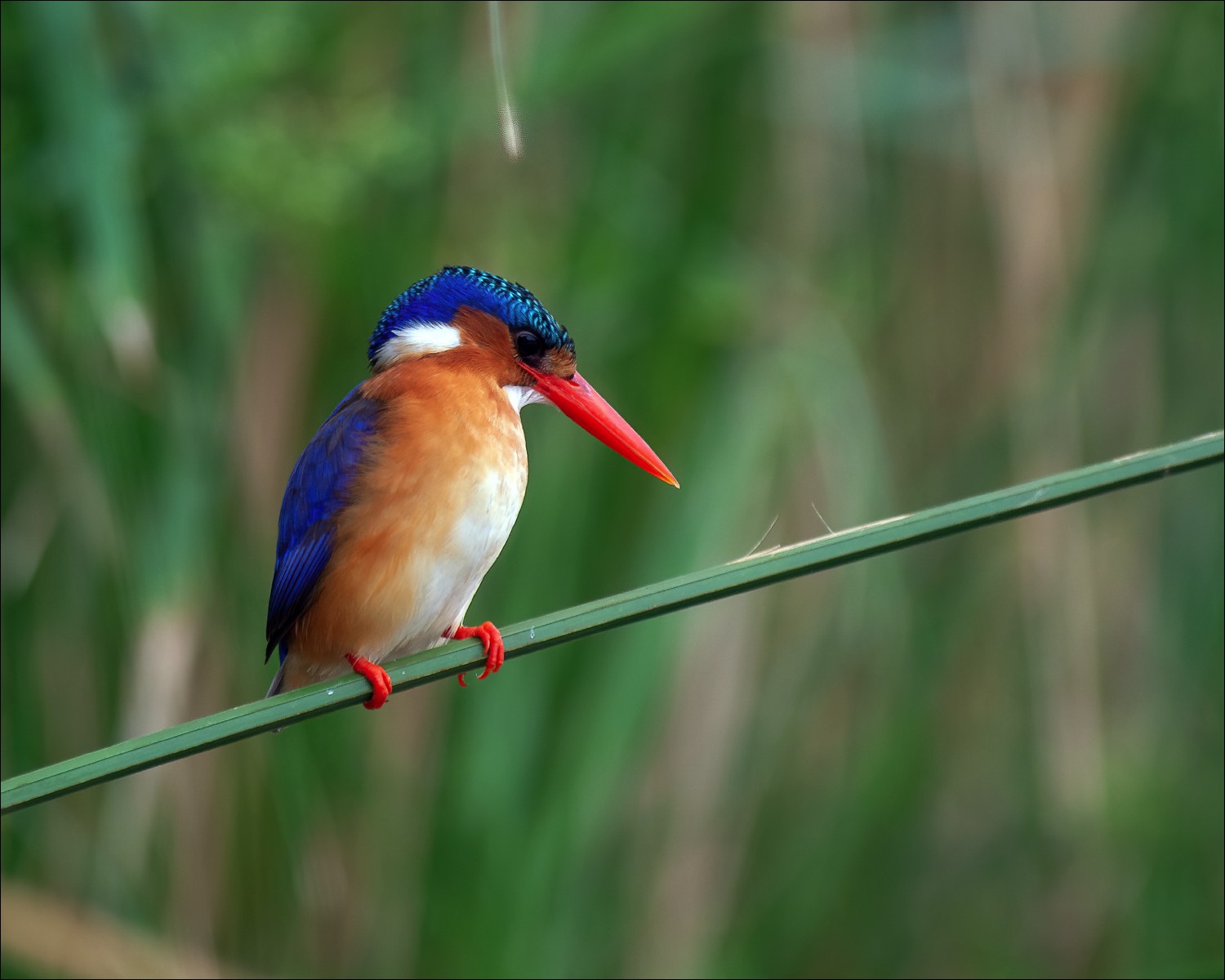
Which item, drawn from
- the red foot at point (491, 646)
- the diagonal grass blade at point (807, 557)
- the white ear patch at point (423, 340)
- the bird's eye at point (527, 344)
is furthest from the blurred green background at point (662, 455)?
the diagonal grass blade at point (807, 557)

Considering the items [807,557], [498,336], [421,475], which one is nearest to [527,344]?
[498,336]

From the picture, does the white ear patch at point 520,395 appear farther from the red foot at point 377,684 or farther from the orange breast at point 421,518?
the red foot at point 377,684

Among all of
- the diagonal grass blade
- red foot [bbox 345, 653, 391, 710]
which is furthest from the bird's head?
the diagonal grass blade

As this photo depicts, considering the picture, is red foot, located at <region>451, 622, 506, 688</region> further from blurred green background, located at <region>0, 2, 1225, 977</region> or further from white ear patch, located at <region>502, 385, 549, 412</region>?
blurred green background, located at <region>0, 2, 1225, 977</region>

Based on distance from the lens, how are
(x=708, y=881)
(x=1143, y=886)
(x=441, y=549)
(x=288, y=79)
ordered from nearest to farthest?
(x=441, y=549) → (x=288, y=79) → (x=1143, y=886) → (x=708, y=881)

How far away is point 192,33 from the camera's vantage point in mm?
1768

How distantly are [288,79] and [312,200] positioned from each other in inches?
11.7

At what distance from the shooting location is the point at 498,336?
1.63 m

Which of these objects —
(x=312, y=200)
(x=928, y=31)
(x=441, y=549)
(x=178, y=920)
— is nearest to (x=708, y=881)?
(x=178, y=920)

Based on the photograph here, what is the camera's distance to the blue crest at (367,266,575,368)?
1.60 m

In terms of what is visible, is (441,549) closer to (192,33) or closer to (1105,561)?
(192,33)

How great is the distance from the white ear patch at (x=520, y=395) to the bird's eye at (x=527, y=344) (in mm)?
38

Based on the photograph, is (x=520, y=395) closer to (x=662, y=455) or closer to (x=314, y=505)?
(x=314, y=505)

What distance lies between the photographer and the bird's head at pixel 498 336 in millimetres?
1602
